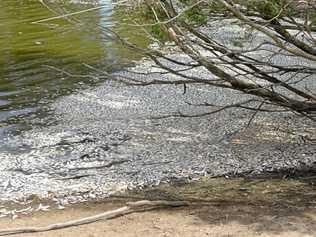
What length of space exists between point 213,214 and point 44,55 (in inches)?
318

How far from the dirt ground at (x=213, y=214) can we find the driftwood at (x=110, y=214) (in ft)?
0.15

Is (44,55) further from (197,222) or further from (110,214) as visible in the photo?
(197,222)

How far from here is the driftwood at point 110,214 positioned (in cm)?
467

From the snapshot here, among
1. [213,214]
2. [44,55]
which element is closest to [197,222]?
[213,214]

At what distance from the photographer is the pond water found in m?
8.77

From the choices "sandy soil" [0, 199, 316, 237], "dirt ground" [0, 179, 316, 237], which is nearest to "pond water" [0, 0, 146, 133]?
"dirt ground" [0, 179, 316, 237]

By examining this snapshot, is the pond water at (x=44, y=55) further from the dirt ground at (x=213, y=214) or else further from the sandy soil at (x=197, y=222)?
the sandy soil at (x=197, y=222)

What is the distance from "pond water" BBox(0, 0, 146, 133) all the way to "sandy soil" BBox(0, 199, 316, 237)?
187cm

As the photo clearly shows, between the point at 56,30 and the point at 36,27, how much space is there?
76cm

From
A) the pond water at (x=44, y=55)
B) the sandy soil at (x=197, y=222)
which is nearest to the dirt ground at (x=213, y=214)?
the sandy soil at (x=197, y=222)

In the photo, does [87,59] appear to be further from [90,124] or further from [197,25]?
[197,25]

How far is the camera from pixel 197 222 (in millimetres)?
4695

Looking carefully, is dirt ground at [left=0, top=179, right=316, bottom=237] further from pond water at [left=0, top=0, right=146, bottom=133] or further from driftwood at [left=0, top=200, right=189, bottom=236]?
pond water at [left=0, top=0, right=146, bottom=133]

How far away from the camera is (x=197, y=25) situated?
5973 mm
